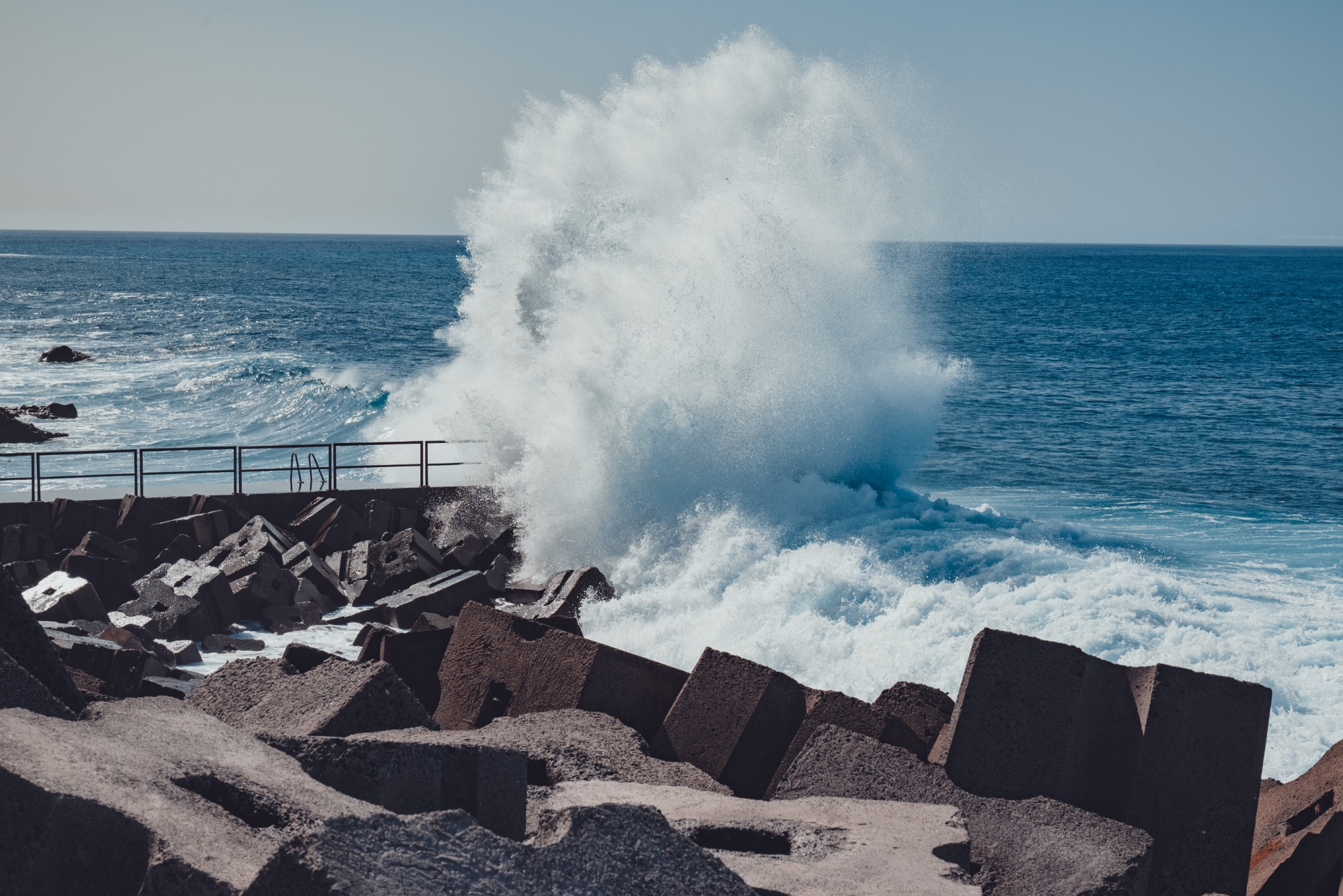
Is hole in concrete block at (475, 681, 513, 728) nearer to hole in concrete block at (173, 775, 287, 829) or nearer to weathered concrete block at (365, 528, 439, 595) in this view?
hole in concrete block at (173, 775, 287, 829)

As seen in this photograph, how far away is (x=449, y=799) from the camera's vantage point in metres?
3.74

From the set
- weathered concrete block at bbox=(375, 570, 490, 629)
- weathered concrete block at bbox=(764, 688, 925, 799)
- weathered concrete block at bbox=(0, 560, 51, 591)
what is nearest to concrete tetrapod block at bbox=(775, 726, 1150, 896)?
weathered concrete block at bbox=(764, 688, 925, 799)

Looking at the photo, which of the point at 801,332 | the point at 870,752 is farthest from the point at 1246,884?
the point at 801,332

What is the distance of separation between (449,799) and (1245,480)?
2037 centimetres

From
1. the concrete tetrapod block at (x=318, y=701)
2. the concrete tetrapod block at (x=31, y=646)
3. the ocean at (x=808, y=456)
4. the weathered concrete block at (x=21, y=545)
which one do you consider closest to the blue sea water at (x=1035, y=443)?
the ocean at (x=808, y=456)

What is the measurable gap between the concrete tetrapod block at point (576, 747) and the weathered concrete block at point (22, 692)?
100cm

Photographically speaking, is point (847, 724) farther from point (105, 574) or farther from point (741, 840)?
point (105, 574)

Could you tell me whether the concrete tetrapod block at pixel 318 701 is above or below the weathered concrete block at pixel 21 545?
above

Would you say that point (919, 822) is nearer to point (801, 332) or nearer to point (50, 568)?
point (50, 568)

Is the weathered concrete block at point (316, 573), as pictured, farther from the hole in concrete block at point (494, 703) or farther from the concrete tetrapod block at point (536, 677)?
the hole in concrete block at point (494, 703)

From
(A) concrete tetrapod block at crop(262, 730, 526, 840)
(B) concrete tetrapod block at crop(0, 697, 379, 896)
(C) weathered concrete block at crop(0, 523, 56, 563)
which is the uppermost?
(B) concrete tetrapod block at crop(0, 697, 379, 896)

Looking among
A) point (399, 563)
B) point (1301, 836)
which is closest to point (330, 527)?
point (399, 563)

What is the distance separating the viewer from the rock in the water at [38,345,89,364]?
118 feet

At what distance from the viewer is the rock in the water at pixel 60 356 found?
3584 cm
